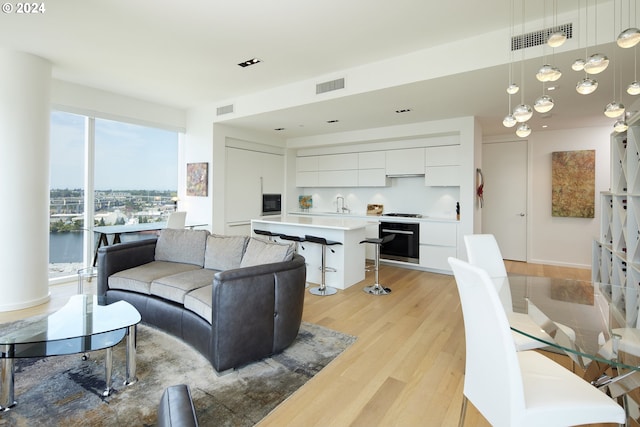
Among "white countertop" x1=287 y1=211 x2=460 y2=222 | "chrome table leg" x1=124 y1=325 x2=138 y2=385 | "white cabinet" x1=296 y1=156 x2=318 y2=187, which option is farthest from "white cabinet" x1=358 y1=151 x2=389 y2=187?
"chrome table leg" x1=124 y1=325 x2=138 y2=385

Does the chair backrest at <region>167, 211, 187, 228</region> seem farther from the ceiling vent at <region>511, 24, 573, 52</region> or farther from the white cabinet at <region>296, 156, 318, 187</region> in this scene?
the ceiling vent at <region>511, 24, 573, 52</region>

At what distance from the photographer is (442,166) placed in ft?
19.0

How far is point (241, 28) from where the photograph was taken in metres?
3.24

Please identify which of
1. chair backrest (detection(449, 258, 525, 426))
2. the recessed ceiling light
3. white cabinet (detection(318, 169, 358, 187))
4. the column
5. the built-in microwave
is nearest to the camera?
chair backrest (detection(449, 258, 525, 426))

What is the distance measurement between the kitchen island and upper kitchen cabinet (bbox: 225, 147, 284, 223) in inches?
62.6

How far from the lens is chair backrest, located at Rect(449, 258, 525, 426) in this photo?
4.25 ft

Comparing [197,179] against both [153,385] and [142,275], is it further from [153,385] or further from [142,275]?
[153,385]

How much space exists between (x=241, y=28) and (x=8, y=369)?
325 centimetres

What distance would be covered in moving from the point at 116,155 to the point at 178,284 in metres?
3.69

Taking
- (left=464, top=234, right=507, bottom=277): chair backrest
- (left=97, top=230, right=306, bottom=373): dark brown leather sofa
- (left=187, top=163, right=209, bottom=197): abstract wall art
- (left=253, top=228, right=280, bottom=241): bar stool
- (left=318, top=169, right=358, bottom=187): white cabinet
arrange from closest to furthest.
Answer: (left=97, top=230, right=306, bottom=373): dark brown leather sofa
(left=464, top=234, right=507, bottom=277): chair backrest
(left=253, top=228, right=280, bottom=241): bar stool
(left=187, top=163, right=209, bottom=197): abstract wall art
(left=318, top=169, right=358, bottom=187): white cabinet

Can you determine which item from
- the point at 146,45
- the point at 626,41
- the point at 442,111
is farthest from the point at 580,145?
the point at 146,45

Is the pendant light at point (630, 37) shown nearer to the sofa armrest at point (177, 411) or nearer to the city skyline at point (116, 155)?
the sofa armrest at point (177, 411)

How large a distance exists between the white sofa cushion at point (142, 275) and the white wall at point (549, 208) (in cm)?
632

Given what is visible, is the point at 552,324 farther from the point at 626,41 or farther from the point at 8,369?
the point at 8,369
